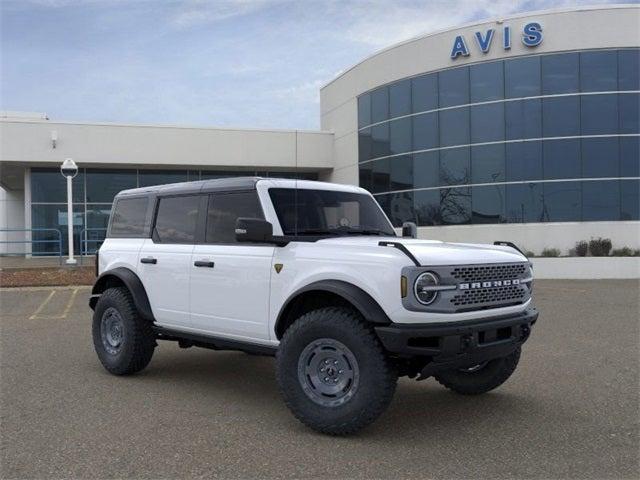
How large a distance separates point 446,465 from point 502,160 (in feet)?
66.5

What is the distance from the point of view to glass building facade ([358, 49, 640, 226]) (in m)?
21.9

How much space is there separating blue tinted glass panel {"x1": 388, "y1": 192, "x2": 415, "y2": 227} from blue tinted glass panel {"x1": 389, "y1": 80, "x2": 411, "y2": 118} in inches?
133

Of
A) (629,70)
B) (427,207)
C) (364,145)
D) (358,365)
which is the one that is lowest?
(358,365)

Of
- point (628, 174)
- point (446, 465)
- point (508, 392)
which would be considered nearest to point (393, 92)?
point (628, 174)

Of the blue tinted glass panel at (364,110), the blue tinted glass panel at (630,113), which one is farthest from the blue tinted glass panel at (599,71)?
the blue tinted glass panel at (364,110)

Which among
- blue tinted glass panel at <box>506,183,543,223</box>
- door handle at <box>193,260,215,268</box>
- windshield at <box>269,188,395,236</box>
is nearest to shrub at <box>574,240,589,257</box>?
blue tinted glass panel at <box>506,183,543,223</box>

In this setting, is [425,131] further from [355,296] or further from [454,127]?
[355,296]

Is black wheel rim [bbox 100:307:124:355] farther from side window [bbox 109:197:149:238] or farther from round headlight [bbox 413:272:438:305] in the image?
round headlight [bbox 413:272:438:305]

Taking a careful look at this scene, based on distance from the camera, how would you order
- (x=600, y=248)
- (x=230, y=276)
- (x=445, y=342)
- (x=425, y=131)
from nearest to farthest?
(x=445, y=342)
(x=230, y=276)
(x=600, y=248)
(x=425, y=131)

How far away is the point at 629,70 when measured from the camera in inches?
867

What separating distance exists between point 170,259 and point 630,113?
20.5 m

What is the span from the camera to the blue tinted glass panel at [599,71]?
22031mm

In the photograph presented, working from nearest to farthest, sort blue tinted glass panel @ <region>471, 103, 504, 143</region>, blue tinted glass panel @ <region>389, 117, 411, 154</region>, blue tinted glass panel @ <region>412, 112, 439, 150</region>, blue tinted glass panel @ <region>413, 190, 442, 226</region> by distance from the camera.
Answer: blue tinted glass panel @ <region>471, 103, 504, 143</region> < blue tinted glass panel @ <region>413, 190, 442, 226</region> < blue tinted glass panel @ <region>412, 112, 439, 150</region> < blue tinted glass panel @ <region>389, 117, 411, 154</region>

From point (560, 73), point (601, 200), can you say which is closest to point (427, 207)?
point (601, 200)
